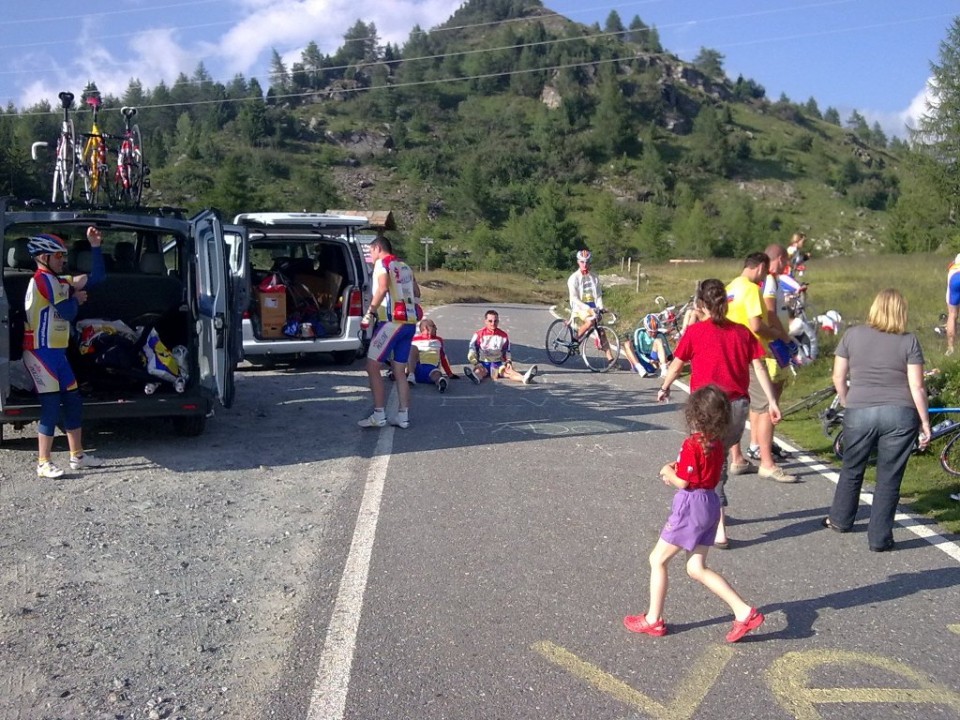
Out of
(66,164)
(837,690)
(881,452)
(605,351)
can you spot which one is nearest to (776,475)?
(881,452)

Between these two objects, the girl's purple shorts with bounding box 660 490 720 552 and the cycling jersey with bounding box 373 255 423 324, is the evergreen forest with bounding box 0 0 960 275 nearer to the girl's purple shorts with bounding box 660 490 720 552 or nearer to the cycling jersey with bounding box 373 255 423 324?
the cycling jersey with bounding box 373 255 423 324

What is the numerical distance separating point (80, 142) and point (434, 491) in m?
10.9

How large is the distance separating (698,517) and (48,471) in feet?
17.0

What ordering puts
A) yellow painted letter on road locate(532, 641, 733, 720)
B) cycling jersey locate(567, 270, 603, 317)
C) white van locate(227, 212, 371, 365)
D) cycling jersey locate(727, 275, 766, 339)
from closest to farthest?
yellow painted letter on road locate(532, 641, 733, 720) < cycling jersey locate(727, 275, 766, 339) < white van locate(227, 212, 371, 365) < cycling jersey locate(567, 270, 603, 317)

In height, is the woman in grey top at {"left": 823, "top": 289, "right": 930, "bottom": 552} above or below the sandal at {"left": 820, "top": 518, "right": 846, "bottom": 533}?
above

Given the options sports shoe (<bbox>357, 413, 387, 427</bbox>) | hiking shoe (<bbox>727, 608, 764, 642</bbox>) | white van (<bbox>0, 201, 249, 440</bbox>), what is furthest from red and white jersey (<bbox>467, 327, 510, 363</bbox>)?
hiking shoe (<bbox>727, 608, 764, 642</bbox>)

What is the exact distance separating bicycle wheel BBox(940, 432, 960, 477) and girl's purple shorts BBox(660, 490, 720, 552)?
4.07 metres

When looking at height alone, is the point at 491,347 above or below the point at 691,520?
below

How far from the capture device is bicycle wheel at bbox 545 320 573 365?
1490 cm

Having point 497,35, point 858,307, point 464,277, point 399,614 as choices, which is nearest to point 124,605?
point 399,614

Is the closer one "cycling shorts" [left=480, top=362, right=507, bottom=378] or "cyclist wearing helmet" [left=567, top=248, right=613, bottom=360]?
"cycling shorts" [left=480, top=362, right=507, bottom=378]

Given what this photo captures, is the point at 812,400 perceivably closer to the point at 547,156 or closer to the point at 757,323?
the point at 757,323

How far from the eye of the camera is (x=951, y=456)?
7.80 meters

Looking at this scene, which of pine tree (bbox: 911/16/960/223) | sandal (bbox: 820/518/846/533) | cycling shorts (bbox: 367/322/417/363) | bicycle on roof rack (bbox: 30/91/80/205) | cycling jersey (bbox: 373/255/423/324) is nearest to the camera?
sandal (bbox: 820/518/846/533)
